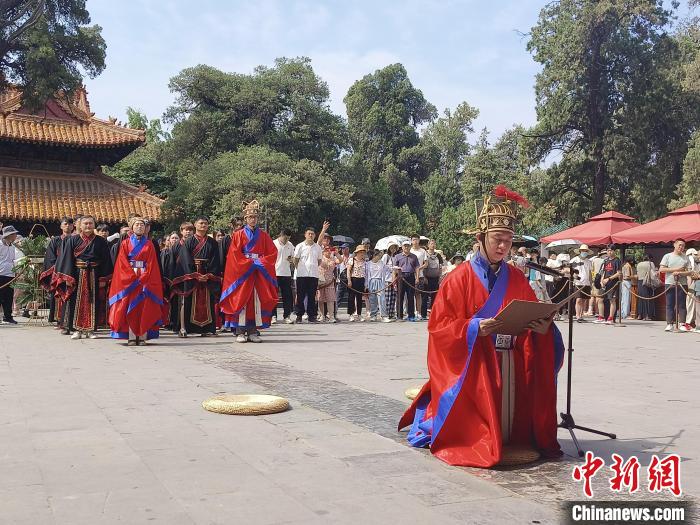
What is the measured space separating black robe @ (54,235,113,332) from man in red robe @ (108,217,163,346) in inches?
36.5

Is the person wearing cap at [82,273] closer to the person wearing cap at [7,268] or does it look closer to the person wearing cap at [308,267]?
the person wearing cap at [7,268]

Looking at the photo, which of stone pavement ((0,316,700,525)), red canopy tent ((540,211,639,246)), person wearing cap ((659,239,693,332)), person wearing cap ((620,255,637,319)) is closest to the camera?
stone pavement ((0,316,700,525))

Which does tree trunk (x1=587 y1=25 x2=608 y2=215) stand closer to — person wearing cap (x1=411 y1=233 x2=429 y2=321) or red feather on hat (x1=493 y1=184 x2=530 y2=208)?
person wearing cap (x1=411 y1=233 x2=429 y2=321)

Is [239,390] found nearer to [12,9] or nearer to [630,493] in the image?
[630,493]

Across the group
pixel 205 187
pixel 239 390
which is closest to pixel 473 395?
pixel 239 390

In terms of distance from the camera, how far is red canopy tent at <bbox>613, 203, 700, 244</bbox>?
1731cm

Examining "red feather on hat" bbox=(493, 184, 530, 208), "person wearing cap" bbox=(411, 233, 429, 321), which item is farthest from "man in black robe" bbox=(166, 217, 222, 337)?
"red feather on hat" bbox=(493, 184, 530, 208)

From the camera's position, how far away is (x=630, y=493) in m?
3.67

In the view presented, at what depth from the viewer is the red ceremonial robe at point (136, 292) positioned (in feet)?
33.7

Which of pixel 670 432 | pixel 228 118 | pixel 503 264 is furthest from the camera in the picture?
pixel 228 118

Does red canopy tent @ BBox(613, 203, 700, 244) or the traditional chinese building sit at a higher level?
the traditional chinese building

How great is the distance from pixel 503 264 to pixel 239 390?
9.70ft

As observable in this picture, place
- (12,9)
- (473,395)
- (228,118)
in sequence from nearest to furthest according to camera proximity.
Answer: (473,395) → (12,9) → (228,118)

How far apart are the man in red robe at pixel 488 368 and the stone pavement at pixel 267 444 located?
0.17 m
